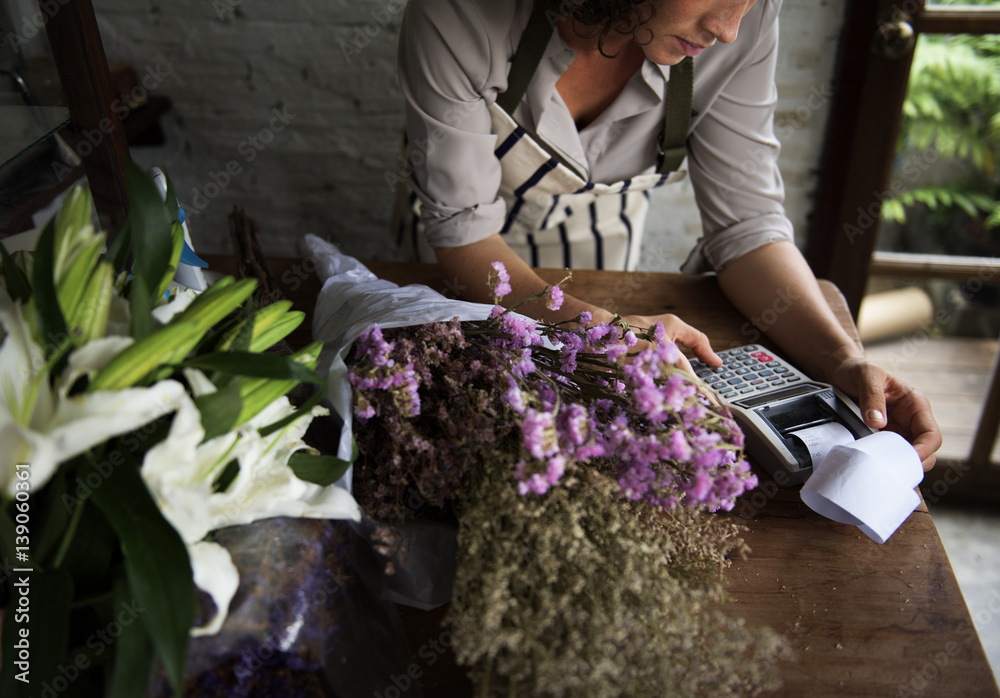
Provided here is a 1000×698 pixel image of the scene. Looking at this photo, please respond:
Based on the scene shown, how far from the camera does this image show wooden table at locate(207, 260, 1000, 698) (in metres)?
0.54

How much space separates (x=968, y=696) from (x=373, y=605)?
0.47 metres

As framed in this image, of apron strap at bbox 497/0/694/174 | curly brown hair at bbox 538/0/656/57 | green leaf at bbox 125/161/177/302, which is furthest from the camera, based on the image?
apron strap at bbox 497/0/694/174

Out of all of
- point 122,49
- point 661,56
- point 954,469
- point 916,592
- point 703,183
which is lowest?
point 954,469

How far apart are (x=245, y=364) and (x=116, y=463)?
0.31 feet

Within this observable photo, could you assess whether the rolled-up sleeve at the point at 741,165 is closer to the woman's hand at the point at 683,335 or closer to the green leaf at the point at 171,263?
the woman's hand at the point at 683,335

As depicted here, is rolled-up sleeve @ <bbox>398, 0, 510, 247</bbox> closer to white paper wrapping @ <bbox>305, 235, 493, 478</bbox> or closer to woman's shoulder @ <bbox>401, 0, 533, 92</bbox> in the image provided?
woman's shoulder @ <bbox>401, 0, 533, 92</bbox>

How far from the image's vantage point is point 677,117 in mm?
1042

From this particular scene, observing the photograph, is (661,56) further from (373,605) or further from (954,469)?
(954,469)

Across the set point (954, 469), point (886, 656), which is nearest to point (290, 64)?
point (886, 656)

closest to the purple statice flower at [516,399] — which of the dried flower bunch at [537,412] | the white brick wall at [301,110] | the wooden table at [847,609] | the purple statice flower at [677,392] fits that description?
the dried flower bunch at [537,412]

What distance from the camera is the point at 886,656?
0.56 m

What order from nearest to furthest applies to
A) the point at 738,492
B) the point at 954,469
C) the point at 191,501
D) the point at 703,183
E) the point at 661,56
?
the point at 191,501
the point at 738,492
the point at 661,56
the point at 703,183
the point at 954,469

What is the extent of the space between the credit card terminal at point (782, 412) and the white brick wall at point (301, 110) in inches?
37.4

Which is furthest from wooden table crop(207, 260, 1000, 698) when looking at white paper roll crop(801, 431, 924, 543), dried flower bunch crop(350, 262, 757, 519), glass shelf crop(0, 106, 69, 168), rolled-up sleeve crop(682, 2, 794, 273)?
glass shelf crop(0, 106, 69, 168)
